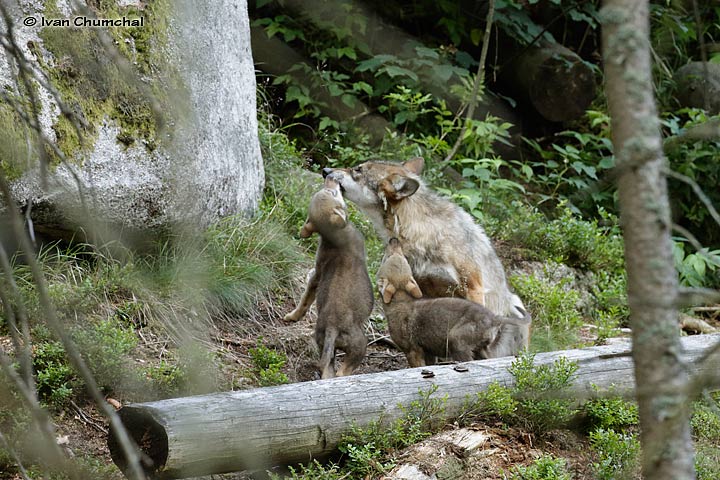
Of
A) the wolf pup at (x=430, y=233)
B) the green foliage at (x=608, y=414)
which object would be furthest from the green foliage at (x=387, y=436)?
the wolf pup at (x=430, y=233)

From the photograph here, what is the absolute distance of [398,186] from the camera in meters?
6.90

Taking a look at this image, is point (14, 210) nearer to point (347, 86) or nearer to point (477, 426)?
point (477, 426)

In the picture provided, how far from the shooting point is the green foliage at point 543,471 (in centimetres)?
461

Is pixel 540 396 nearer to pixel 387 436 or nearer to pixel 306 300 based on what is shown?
pixel 387 436

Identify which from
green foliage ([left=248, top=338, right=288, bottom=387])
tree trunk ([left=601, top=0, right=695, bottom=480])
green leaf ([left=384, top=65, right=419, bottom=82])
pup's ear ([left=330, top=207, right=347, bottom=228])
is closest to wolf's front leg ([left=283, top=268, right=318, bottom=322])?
green foliage ([left=248, top=338, right=288, bottom=387])

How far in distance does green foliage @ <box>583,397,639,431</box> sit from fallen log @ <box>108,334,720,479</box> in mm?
86

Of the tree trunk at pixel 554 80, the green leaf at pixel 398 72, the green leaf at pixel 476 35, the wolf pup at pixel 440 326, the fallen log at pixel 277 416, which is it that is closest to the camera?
the fallen log at pixel 277 416

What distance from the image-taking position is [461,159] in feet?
33.1

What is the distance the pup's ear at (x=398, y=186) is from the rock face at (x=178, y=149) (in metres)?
1.40

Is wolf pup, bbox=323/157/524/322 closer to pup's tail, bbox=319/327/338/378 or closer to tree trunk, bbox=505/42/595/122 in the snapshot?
pup's tail, bbox=319/327/338/378

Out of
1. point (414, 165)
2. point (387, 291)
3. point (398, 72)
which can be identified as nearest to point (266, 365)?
point (387, 291)

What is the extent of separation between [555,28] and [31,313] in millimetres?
9528

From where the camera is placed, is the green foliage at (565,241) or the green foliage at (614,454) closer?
the green foliage at (614,454)

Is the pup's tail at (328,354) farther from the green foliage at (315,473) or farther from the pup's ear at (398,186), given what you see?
the pup's ear at (398,186)
